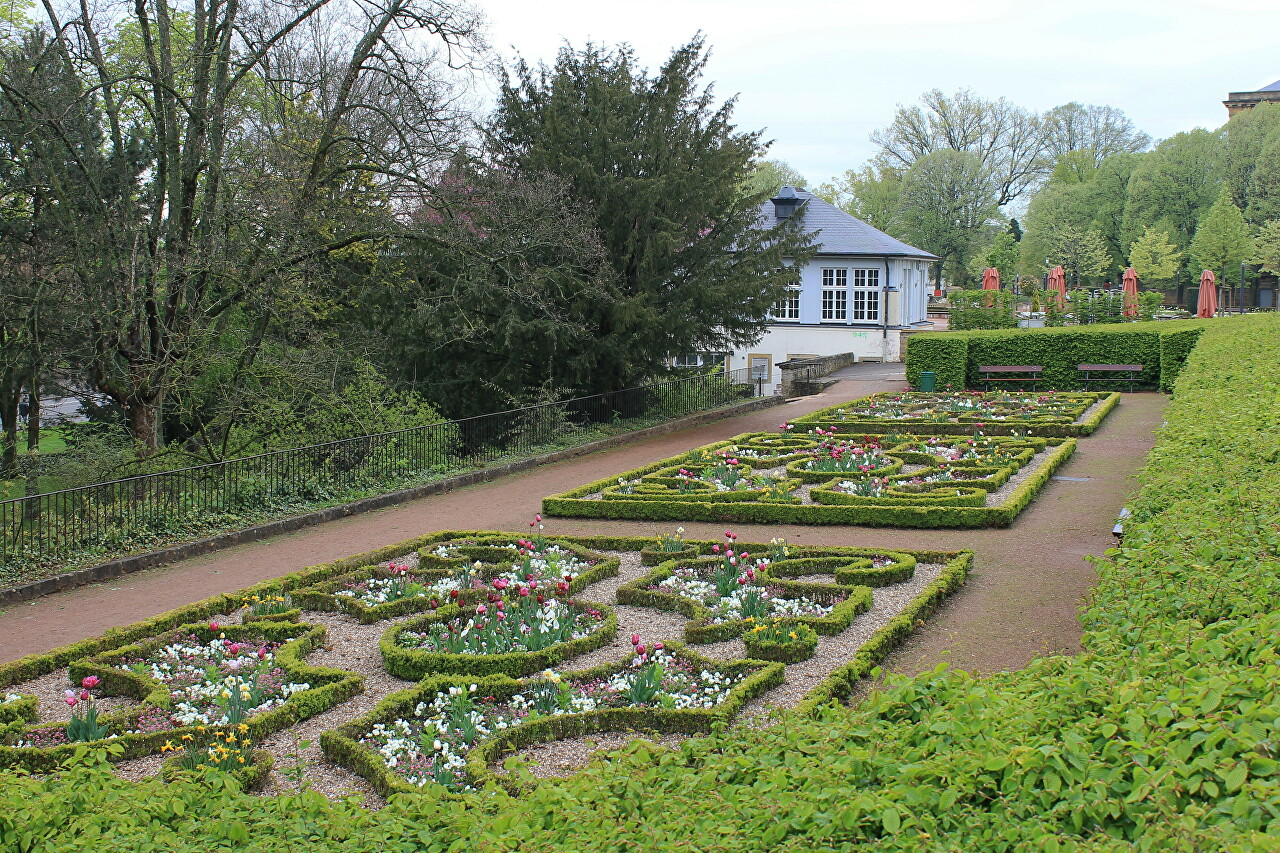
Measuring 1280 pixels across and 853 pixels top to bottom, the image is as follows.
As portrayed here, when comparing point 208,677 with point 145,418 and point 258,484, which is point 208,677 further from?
point 145,418

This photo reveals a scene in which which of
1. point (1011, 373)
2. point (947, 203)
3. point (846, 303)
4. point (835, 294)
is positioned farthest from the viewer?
point (947, 203)

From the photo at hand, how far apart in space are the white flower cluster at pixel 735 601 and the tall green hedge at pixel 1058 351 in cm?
2082

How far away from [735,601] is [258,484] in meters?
7.65

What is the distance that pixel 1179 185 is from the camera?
66.2 metres

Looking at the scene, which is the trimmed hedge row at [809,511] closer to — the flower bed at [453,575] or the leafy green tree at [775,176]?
the flower bed at [453,575]

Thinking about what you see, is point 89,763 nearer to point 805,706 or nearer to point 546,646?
point 546,646

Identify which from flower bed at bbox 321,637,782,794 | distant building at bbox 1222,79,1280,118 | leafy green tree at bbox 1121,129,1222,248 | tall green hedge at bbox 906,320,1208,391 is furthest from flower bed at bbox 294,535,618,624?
distant building at bbox 1222,79,1280,118

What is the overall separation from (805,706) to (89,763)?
3936 mm

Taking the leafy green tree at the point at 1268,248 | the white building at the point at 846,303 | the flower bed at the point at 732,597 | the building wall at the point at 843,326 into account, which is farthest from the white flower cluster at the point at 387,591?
the leafy green tree at the point at 1268,248

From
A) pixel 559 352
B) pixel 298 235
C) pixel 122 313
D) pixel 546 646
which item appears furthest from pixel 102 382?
pixel 546 646

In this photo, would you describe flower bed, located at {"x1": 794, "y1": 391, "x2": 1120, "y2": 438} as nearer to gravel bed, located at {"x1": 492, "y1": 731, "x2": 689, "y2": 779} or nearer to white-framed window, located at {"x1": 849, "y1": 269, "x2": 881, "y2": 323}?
gravel bed, located at {"x1": 492, "y1": 731, "x2": 689, "y2": 779}

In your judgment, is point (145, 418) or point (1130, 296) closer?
point (145, 418)

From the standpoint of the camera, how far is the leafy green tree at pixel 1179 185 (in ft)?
217

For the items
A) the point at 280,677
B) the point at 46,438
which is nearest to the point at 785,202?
the point at 46,438
